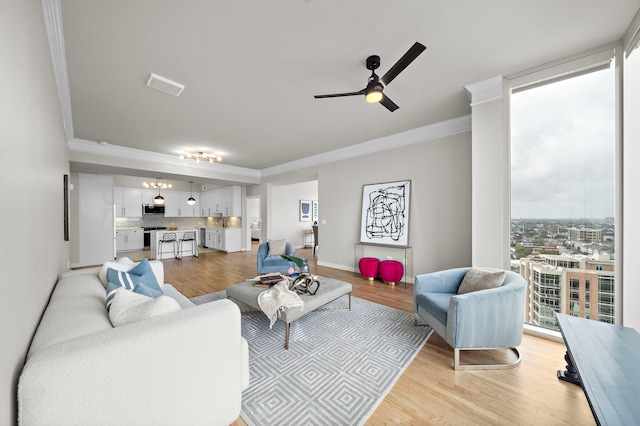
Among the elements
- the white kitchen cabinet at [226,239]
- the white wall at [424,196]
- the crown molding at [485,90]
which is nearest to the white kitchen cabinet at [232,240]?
the white kitchen cabinet at [226,239]

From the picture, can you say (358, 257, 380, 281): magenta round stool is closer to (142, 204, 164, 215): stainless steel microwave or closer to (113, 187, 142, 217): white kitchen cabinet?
(142, 204, 164, 215): stainless steel microwave

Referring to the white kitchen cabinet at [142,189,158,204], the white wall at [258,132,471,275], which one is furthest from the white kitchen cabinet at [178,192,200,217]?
the white wall at [258,132,471,275]

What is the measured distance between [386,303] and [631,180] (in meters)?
2.72

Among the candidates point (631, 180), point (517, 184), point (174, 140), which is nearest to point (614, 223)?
point (631, 180)

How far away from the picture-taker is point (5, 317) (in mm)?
811

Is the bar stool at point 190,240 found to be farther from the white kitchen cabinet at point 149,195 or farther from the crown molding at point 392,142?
the crown molding at point 392,142

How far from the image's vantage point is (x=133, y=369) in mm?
1079

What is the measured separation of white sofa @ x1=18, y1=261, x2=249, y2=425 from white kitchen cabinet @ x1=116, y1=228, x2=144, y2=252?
835 centimetres

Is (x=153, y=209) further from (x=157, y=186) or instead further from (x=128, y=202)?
(x=157, y=186)

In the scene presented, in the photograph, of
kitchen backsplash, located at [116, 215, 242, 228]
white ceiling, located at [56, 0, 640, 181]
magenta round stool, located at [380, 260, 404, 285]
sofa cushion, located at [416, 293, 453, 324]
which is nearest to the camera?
white ceiling, located at [56, 0, 640, 181]

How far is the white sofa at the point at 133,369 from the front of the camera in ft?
3.01

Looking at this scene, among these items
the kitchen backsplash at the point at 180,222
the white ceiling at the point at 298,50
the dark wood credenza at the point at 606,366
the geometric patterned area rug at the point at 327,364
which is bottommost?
the geometric patterned area rug at the point at 327,364

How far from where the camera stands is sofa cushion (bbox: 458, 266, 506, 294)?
Result: 2250mm

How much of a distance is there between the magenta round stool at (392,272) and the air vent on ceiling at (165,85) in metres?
4.03
